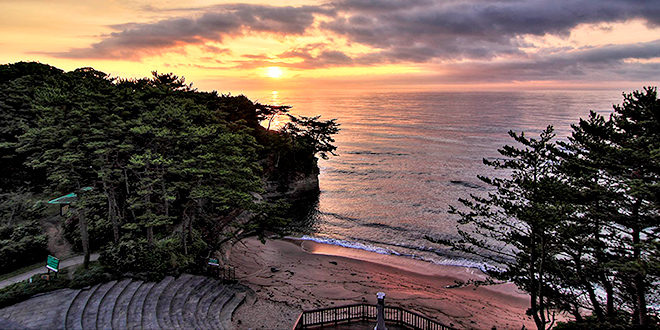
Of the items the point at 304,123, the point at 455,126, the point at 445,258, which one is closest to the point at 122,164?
the point at 445,258

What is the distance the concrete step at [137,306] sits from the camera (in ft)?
45.7

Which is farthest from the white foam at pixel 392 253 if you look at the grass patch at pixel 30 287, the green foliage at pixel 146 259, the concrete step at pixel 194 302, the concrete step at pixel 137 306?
the grass patch at pixel 30 287

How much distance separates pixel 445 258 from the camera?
2956cm

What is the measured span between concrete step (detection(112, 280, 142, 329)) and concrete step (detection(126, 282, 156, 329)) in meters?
0.14

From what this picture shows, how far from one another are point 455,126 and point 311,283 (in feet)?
323

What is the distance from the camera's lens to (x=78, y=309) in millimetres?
13922

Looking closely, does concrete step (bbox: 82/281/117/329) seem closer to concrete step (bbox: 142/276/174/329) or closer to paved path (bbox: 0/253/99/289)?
concrete step (bbox: 142/276/174/329)

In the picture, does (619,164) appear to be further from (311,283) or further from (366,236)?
(366,236)

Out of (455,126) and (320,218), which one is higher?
(455,126)

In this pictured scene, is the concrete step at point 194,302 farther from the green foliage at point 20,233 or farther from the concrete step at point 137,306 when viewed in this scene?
the green foliage at point 20,233

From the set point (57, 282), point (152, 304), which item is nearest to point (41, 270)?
point (57, 282)

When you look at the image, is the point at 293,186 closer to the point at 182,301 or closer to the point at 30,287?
the point at 182,301

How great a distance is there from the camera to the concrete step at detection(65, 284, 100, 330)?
12.9 meters

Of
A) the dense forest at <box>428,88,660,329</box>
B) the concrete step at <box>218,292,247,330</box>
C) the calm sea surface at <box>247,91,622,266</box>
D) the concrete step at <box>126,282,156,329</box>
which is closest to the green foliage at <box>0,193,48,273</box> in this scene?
the concrete step at <box>126,282,156,329</box>
